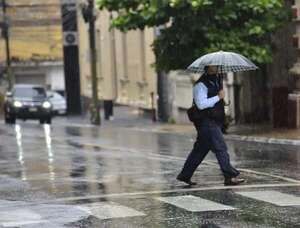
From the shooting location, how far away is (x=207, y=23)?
20.8 meters

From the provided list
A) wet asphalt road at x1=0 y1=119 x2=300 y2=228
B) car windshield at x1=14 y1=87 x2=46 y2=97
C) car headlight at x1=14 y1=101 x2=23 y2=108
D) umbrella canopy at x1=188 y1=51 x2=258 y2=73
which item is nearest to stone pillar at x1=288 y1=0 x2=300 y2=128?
wet asphalt road at x1=0 y1=119 x2=300 y2=228

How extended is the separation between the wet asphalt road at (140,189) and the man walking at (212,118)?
319mm

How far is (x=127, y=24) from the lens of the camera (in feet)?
72.6

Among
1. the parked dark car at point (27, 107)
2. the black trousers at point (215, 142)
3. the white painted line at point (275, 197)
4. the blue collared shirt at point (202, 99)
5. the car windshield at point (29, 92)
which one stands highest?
the blue collared shirt at point (202, 99)

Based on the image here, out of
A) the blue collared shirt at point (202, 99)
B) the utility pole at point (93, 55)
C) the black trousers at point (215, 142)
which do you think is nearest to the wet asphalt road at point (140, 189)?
the black trousers at point (215, 142)

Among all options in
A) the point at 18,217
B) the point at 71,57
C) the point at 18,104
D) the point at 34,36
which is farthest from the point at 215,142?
the point at 34,36

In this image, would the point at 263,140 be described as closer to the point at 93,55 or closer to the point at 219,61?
the point at 219,61

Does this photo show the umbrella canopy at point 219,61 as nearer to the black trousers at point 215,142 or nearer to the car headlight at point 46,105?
the black trousers at point 215,142

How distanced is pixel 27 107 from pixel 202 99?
24.8 m

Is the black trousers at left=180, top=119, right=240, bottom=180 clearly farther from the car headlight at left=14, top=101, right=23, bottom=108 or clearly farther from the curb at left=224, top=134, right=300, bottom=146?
the car headlight at left=14, top=101, right=23, bottom=108

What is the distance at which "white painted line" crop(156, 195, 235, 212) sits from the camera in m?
9.44

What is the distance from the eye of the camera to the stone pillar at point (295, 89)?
21075mm

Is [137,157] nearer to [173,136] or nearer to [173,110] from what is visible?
[173,136]

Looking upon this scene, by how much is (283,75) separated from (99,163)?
10448 millimetres
